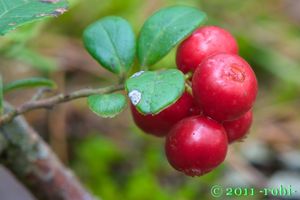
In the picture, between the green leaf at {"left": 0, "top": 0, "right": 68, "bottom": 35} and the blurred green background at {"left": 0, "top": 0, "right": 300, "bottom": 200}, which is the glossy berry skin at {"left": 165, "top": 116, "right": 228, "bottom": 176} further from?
the blurred green background at {"left": 0, "top": 0, "right": 300, "bottom": 200}

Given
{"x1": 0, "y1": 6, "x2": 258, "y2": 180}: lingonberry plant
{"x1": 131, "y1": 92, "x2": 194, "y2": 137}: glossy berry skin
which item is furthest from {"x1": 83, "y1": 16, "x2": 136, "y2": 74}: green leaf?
{"x1": 131, "y1": 92, "x2": 194, "y2": 137}: glossy berry skin

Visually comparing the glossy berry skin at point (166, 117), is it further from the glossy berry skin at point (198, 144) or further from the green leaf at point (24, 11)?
the green leaf at point (24, 11)

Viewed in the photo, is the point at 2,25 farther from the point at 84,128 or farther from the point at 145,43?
→ the point at 84,128

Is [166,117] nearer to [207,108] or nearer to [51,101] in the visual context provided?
[207,108]

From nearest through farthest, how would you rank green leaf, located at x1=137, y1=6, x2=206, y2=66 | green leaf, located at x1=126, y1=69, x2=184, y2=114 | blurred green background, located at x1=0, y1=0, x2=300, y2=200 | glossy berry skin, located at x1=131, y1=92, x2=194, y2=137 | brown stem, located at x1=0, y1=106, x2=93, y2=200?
green leaf, located at x1=126, y1=69, x2=184, y2=114, glossy berry skin, located at x1=131, y1=92, x2=194, y2=137, green leaf, located at x1=137, y1=6, x2=206, y2=66, brown stem, located at x1=0, y1=106, x2=93, y2=200, blurred green background, located at x1=0, y1=0, x2=300, y2=200

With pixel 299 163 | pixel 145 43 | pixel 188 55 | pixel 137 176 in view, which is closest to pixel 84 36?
pixel 145 43

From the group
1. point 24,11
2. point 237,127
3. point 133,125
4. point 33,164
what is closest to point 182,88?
point 237,127

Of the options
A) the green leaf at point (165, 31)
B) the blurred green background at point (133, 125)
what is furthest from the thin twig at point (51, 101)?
the blurred green background at point (133, 125)
